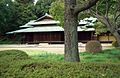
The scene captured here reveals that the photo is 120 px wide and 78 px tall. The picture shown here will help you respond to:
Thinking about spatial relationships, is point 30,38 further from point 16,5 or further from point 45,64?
point 45,64

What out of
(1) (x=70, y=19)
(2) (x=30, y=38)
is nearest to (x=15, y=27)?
Result: (2) (x=30, y=38)

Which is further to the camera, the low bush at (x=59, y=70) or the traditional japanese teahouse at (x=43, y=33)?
the traditional japanese teahouse at (x=43, y=33)

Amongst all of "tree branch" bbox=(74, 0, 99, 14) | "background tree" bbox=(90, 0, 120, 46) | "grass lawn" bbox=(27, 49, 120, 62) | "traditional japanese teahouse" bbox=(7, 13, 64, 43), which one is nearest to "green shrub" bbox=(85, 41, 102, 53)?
"grass lawn" bbox=(27, 49, 120, 62)

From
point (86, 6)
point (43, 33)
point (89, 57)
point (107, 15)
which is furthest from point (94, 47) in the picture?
point (43, 33)

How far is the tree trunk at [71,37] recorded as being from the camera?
778 cm

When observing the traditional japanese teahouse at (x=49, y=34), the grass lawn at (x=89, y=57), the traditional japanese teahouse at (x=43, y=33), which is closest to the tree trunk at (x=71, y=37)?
the grass lawn at (x=89, y=57)

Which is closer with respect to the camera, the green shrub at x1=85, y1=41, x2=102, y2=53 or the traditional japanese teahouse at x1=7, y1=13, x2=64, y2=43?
the green shrub at x1=85, y1=41, x2=102, y2=53

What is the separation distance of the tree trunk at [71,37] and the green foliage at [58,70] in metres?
1.54

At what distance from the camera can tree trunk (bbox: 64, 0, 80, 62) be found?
25.5ft

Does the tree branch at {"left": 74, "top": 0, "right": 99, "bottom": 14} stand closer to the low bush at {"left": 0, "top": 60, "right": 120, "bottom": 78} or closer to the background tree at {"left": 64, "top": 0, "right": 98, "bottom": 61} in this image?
the background tree at {"left": 64, "top": 0, "right": 98, "bottom": 61}

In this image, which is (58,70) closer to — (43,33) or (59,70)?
(59,70)

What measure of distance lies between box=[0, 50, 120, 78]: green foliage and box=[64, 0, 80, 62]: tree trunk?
154 cm

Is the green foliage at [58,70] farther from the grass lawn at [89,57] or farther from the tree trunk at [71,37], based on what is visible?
the grass lawn at [89,57]

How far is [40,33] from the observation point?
157 ft
